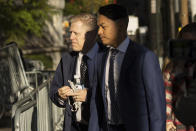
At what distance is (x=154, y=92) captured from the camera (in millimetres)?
3590

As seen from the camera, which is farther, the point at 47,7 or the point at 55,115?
the point at 47,7

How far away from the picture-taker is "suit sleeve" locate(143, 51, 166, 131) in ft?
11.7

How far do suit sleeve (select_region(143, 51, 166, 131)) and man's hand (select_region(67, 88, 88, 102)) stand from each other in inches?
28.0

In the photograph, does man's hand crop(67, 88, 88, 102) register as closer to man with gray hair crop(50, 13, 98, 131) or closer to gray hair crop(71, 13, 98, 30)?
man with gray hair crop(50, 13, 98, 131)

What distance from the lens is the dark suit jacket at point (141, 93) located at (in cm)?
358

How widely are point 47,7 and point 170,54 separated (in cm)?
1645

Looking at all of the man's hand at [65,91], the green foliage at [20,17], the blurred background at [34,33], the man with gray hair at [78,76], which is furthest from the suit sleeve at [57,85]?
the green foliage at [20,17]

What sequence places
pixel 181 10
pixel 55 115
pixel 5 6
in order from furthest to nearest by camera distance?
pixel 5 6, pixel 181 10, pixel 55 115

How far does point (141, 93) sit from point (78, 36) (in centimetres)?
99

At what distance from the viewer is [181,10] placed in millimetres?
11438

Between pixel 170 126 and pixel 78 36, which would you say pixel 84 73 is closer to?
pixel 78 36

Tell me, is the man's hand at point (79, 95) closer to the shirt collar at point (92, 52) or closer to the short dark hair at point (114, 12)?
the shirt collar at point (92, 52)

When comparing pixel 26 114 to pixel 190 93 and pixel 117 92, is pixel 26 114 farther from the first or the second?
pixel 190 93

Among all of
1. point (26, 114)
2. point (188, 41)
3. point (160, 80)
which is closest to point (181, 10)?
point (26, 114)
